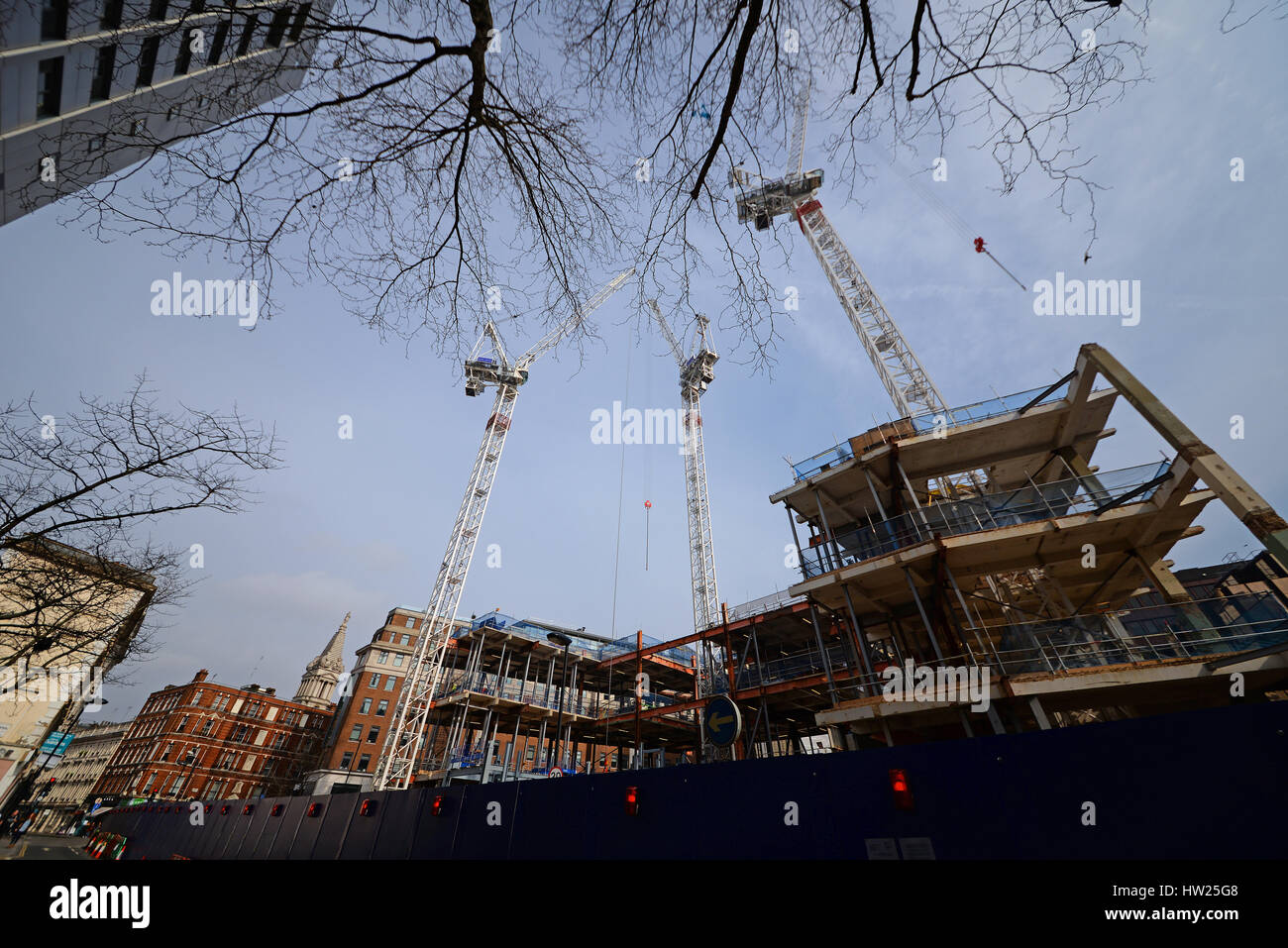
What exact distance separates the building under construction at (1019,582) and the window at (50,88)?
26.1m

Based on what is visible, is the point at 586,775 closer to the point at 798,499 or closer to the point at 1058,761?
the point at 1058,761

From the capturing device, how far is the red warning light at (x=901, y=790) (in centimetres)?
557

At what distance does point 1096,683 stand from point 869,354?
91.2 ft

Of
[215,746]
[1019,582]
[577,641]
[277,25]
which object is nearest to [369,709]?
[215,746]

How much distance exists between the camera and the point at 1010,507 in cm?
1255

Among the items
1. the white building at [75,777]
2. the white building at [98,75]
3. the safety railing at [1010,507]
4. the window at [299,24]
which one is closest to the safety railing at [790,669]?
the safety railing at [1010,507]

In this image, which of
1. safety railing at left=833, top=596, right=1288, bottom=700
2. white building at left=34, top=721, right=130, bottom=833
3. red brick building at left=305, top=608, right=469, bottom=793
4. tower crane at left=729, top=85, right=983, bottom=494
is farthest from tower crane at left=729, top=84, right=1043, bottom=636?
white building at left=34, top=721, right=130, bottom=833

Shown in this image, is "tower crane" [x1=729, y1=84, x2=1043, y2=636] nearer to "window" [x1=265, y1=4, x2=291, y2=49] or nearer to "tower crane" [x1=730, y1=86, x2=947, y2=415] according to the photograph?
"tower crane" [x1=730, y1=86, x2=947, y2=415]

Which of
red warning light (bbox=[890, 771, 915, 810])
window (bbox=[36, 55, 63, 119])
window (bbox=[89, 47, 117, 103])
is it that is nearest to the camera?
red warning light (bbox=[890, 771, 915, 810])

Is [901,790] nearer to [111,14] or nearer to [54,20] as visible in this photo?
[111,14]

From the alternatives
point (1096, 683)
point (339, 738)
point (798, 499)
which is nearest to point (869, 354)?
point (798, 499)

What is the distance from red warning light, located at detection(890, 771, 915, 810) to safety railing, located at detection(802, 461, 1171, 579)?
8.64 metres

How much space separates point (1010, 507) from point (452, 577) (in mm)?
40618

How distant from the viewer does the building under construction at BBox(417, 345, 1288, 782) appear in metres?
9.92
